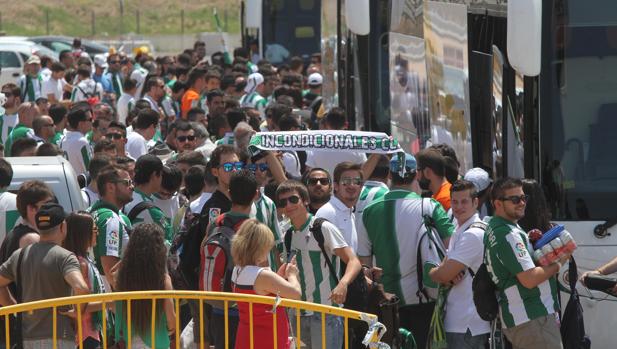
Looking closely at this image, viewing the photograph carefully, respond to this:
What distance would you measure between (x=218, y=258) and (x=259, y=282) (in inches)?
26.3

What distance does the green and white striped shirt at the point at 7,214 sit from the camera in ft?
29.5

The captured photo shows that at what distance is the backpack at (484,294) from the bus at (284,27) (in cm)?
2448

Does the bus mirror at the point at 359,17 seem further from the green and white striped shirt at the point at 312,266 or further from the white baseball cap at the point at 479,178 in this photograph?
the green and white striped shirt at the point at 312,266

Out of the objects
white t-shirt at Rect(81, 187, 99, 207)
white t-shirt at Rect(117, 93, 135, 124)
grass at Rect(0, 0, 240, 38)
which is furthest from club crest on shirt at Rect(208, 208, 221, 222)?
grass at Rect(0, 0, 240, 38)

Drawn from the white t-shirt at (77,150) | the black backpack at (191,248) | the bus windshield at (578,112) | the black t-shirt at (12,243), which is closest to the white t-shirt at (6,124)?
the white t-shirt at (77,150)

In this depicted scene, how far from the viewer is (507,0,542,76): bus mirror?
333 inches

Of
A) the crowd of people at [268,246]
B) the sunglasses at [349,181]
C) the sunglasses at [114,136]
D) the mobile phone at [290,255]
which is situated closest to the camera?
the crowd of people at [268,246]

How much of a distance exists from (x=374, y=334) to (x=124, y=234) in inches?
102

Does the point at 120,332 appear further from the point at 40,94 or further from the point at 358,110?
the point at 40,94

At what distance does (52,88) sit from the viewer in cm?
2248

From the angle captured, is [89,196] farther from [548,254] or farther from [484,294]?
[548,254]

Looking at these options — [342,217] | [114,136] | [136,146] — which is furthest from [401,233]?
[136,146]

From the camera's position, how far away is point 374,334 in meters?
6.53

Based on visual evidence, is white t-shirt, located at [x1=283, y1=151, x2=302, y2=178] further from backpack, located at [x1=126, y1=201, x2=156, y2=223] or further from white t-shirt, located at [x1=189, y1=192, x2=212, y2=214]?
backpack, located at [x1=126, y1=201, x2=156, y2=223]
